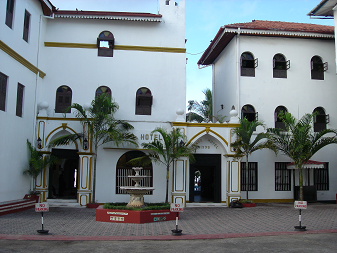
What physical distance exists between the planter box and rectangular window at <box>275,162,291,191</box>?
865 centimetres

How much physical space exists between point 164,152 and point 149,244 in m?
7.82

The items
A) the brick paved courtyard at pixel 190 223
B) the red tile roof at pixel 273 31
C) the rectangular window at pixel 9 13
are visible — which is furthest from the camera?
the red tile roof at pixel 273 31

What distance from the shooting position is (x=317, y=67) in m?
20.1

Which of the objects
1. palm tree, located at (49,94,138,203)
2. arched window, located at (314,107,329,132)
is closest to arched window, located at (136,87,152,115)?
palm tree, located at (49,94,138,203)

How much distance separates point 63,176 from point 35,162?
630cm

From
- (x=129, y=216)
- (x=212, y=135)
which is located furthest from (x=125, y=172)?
(x=129, y=216)

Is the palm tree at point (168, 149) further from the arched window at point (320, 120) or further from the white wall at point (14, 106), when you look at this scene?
the arched window at point (320, 120)

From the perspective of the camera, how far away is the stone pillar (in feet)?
55.5

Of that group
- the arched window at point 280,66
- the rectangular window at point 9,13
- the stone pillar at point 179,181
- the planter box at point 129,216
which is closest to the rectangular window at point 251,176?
the stone pillar at point 179,181

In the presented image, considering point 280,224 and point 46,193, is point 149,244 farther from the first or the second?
point 46,193

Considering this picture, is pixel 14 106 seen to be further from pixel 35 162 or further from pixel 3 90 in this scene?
pixel 35 162

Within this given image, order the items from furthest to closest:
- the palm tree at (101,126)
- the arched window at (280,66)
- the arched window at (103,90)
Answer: the arched window at (280,66)
the arched window at (103,90)
the palm tree at (101,126)

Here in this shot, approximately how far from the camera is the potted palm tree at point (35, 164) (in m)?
15.9

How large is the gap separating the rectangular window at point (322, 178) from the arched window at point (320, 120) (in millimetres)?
2115
